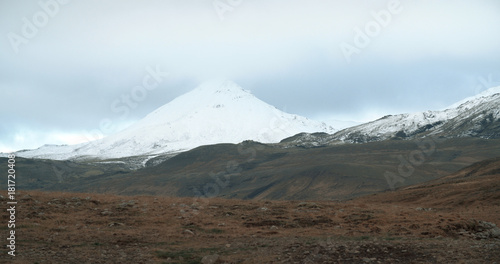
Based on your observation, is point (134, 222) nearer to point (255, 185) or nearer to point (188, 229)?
point (188, 229)

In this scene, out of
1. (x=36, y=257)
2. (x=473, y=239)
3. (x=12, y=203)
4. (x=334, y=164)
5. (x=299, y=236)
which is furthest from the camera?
(x=334, y=164)

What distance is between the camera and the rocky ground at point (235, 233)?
20812mm

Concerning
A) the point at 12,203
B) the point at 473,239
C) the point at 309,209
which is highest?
the point at 12,203

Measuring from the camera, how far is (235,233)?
27438 mm

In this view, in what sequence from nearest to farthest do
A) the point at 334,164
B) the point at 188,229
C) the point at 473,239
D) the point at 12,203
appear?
the point at 473,239
the point at 188,229
the point at 12,203
the point at 334,164

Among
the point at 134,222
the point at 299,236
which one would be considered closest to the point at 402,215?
the point at 299,236

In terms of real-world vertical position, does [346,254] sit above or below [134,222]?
below

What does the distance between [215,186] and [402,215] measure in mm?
164801

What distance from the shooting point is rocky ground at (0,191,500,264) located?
20.8 m

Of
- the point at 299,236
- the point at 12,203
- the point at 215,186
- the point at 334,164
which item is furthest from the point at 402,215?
the point at 215,186

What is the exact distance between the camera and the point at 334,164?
17012 centimetres

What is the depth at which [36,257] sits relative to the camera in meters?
20.3

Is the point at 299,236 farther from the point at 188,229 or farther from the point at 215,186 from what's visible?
the point at 215,186

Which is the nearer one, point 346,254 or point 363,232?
point 346,254
